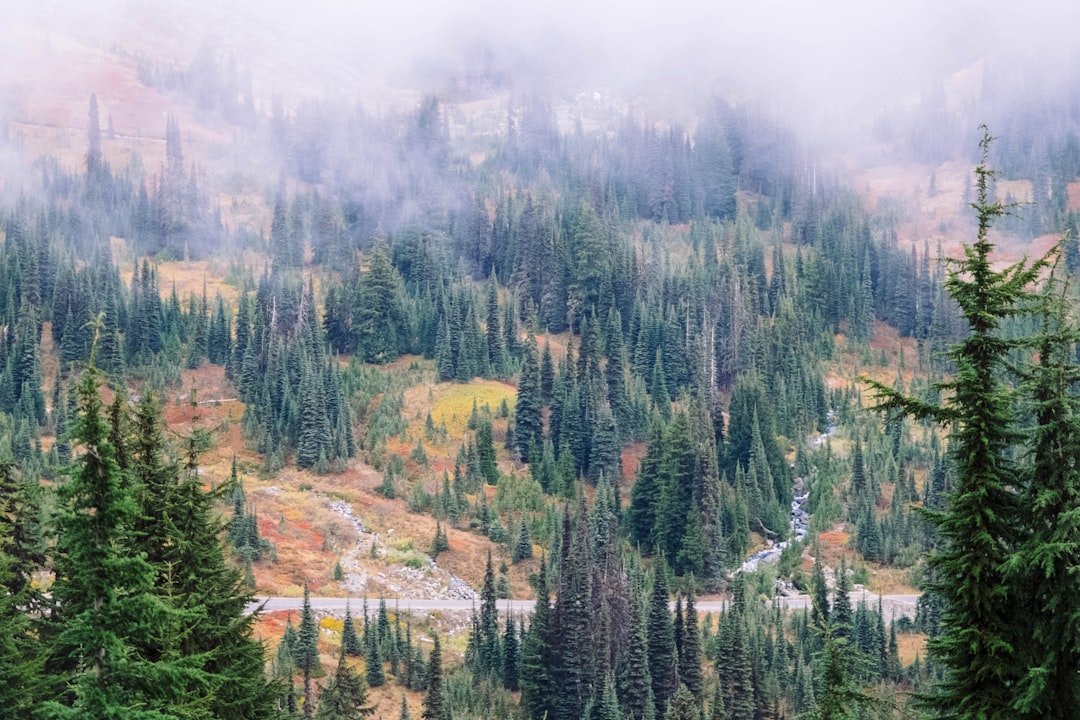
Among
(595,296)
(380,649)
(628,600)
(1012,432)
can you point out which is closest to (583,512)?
(628,600)

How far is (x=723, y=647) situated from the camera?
8200 cm

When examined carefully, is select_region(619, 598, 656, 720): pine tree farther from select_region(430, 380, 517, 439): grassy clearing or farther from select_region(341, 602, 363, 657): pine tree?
select_region(430, 380, 517, 439): grassy clearing

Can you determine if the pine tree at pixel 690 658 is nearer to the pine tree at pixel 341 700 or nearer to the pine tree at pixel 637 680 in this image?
the pine tree at pixel 637 680

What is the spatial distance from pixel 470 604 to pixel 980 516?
8977 cm

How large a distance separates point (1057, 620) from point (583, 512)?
77998 mm

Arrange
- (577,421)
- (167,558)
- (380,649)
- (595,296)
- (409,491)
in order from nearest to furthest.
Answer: (167,558)
(380,649)
(409,491)
(577,421)
(595,296)

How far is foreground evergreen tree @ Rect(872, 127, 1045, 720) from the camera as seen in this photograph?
21.0m

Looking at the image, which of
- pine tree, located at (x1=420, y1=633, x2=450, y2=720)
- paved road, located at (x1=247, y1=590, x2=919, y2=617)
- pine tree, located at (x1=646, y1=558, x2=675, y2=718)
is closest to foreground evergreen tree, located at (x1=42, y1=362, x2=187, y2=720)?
pine tree, located at (x1=420, y1=633, x2=450, y2=720)

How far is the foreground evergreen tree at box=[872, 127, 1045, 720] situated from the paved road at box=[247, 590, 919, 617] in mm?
76000

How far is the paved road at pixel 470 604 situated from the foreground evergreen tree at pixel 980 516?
249 ft

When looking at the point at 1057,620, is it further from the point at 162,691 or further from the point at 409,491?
the point at 409,491

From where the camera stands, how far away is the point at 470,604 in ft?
355

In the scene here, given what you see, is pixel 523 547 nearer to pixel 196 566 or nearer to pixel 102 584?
pixel 196 566

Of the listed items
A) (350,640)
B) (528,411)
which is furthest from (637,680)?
(528,411)
